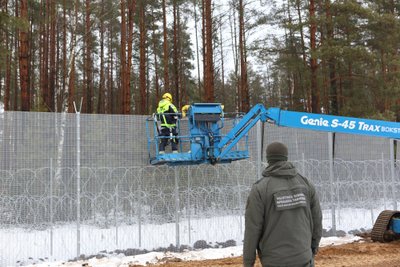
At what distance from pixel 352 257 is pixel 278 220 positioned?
614 centimetres

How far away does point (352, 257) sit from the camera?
29.5ft

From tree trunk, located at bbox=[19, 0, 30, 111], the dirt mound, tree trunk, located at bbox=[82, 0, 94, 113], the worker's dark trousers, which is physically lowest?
the dirt mound

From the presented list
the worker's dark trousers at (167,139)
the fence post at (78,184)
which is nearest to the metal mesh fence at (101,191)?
the fence post at (78,184)

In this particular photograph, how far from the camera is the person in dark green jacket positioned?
3.58 m

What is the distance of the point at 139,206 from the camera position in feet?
30.3

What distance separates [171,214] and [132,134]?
1.87 metres

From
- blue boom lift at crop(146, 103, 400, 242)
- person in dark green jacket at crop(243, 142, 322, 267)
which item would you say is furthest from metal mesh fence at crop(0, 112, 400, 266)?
person in dark green jacket at crop(243, 142, 322, 267)

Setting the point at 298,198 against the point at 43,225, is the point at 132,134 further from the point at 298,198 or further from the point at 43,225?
the point at 298,198

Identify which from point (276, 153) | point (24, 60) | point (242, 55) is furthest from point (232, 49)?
point (276, 153)

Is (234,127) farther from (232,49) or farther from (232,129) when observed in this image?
(232,49)

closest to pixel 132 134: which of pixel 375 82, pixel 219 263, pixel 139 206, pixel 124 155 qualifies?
pixel 124 155

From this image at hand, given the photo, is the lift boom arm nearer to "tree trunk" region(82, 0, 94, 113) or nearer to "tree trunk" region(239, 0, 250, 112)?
"tree trunk" region(239, 0, 250, 112)

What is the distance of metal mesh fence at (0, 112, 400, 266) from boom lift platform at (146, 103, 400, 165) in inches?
30.5

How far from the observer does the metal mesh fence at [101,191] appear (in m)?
8.32
